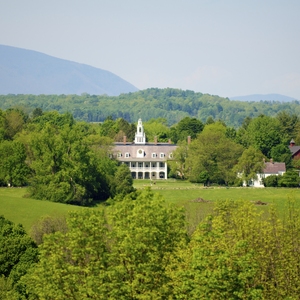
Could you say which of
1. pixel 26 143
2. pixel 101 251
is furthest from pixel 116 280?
pixel 26 143

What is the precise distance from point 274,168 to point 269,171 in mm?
1216

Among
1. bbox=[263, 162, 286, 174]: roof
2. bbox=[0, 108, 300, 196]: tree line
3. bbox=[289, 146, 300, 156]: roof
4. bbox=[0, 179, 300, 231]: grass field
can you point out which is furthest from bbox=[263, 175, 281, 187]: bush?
bbox=[289, 146, 300, 156]: roof

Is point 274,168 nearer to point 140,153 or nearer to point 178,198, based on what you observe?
point 178,198

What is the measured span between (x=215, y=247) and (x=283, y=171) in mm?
59495

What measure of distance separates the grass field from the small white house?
5.20 metres

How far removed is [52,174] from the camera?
6412cm

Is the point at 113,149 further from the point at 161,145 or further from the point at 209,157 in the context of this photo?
the point at 209,157

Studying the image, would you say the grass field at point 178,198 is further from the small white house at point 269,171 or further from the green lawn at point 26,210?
the small white house at point 269,171

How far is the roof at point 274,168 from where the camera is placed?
260 ft

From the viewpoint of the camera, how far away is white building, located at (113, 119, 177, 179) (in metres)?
90.4

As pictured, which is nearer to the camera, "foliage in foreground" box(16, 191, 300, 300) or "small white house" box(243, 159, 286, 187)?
"foliage in foreground" box(16, 191, 300, 300)

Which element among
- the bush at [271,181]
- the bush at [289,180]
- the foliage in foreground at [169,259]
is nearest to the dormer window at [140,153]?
the bush at [271,181]

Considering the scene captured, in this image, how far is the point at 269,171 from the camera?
79125 mm

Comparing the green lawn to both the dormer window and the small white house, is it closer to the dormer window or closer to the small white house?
the small white house
